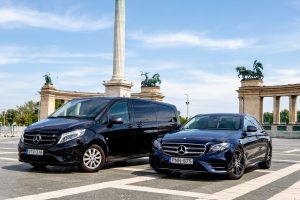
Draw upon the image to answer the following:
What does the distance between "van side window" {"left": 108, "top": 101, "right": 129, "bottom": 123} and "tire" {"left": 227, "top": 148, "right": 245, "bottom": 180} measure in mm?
2996

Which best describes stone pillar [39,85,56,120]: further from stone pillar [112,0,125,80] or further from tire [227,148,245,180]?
tire [227,148,245,180]

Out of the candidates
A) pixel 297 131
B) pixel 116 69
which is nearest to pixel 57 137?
pixel 116 69

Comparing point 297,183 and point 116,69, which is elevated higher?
point 116,69

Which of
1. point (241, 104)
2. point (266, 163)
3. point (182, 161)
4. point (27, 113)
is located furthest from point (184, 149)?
point (27, 113)

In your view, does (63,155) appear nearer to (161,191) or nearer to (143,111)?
(161,191)

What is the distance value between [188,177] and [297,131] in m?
44.9

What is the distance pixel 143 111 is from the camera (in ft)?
37.6

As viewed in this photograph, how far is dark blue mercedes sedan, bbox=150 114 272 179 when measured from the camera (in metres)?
8.52

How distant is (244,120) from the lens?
10180 mm

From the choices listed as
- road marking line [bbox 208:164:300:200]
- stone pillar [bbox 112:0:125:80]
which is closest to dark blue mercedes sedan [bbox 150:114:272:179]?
road marking line [bbox 208:164:300:200]

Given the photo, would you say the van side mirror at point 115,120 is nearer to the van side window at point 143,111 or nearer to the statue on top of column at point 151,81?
the van side window at point 143,111

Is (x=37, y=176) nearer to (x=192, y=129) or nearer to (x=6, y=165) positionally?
(x=6, y=165)

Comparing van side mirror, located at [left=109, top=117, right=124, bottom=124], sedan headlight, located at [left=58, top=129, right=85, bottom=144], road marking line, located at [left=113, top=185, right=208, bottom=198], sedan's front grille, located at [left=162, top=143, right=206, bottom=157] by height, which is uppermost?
van side mirror, located at [left=109, top=117, right=124, bottom=124]

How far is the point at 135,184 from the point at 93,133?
203 centimetres
